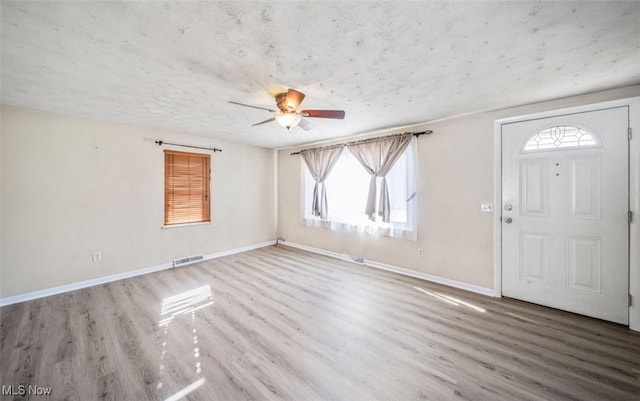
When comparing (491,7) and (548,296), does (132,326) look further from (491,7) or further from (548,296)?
(548,296)

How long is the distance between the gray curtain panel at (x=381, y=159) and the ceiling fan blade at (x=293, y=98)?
2018 millimetres

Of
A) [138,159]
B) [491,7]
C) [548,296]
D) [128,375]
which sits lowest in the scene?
[128,375]

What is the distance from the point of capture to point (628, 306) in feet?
7.39

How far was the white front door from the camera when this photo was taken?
2311mm


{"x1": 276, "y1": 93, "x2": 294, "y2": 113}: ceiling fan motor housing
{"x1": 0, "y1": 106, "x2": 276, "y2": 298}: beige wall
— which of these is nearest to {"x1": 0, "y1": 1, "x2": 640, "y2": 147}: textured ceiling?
{"x1": 276, "y1": 93, "x2": 294, "y2": 113}: ceiling fan motor housing

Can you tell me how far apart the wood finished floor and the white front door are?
0.86 feet

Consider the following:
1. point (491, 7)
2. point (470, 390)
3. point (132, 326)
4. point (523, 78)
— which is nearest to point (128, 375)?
point (132, 326)

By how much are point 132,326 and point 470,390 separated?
300 centimetres

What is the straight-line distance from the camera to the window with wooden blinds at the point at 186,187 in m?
4.05

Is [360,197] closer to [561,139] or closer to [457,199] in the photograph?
[457,199]

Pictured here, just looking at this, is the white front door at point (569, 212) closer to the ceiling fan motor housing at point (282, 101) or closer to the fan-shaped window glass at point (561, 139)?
the fan-shaped window glass at point (561, 139)

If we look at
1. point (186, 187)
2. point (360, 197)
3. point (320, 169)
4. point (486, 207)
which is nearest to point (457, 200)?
point (486, 207)

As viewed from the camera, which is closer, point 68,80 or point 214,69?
point 214,69

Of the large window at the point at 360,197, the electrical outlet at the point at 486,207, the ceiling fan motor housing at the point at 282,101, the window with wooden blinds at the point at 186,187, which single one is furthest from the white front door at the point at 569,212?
the window with wooden blinds at the point at 186,187
